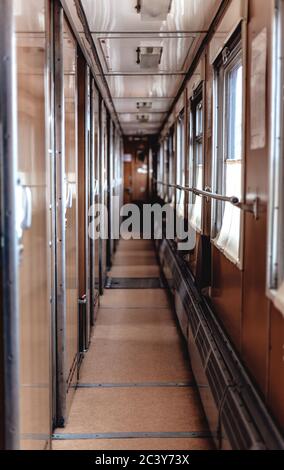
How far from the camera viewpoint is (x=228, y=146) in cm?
426

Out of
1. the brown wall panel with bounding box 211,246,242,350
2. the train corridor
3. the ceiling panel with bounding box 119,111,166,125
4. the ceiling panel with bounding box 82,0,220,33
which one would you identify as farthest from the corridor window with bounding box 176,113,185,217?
the brown wall panel with bounding box 211,246,242,350

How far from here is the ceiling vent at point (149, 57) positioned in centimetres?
543

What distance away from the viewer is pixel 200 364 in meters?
3.74

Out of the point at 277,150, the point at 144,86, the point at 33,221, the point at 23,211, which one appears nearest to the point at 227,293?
the point at 277,150

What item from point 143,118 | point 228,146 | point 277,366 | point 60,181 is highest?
point 143,118

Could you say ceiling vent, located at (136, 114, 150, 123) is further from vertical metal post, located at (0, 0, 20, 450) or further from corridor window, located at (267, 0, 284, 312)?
vertical metal post, located at (0, 0, 20, 450)

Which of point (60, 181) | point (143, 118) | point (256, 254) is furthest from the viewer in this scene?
point (143, 118)

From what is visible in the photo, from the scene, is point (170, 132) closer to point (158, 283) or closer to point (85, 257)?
point (158, 283)

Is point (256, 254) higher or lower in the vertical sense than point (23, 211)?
lower

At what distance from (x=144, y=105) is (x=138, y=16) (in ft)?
16.9

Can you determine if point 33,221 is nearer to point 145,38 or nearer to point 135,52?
point 145,38

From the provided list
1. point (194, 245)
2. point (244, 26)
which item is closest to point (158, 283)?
point (194, 245)

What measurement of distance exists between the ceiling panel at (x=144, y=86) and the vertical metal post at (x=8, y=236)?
494 centimetres

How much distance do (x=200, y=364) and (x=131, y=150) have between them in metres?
15.1
